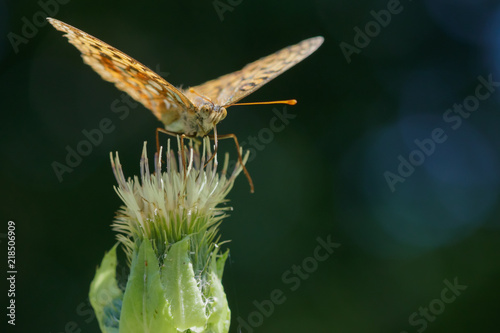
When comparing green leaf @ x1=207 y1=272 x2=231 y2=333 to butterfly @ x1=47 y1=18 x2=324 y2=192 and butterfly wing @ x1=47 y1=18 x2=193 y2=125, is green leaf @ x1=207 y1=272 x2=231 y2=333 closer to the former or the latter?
butterfly @ x1=47 y1=18 x2=324 y2=192

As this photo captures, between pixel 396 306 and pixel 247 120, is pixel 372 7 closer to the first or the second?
pixel 247 120

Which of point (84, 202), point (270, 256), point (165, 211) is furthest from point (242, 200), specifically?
point (165, 211)

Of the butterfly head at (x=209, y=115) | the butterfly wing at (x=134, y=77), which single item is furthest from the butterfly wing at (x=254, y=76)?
the butterfly wing at (x=134, y=77)

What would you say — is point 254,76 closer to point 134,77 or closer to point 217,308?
point 134,77

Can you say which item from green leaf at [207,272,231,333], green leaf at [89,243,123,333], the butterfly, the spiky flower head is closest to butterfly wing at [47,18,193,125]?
the butterfly

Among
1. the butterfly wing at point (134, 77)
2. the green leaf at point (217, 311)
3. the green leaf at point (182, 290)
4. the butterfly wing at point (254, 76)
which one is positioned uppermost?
the butterfly wing at point (134, 77)

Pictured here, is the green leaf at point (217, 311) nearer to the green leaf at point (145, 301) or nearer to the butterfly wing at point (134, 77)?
the green leaf at point (145, 301)

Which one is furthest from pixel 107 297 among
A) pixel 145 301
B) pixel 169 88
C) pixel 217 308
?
pixel 169 88
